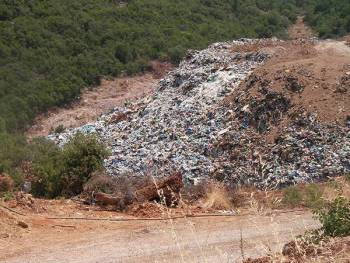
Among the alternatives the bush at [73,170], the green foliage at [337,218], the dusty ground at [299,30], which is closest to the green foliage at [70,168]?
the bush at [73,170]

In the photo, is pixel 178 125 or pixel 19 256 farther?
pixel 178 125

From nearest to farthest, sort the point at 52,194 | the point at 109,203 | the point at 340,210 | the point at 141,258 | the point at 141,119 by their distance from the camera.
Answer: the point at 340,210, the point at 141,258, the point at 109,203, the point at 52,194, the point at 141,119

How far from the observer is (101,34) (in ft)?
145

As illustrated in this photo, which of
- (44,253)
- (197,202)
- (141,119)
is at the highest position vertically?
(44,253)

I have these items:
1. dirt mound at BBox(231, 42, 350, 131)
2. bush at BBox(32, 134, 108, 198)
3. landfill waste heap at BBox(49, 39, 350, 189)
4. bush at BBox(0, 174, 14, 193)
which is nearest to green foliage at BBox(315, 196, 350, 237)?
landfill waste heap at BBox(49, 39, 350, 189)

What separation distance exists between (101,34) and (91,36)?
3.68 feet

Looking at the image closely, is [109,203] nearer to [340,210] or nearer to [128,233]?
[128,233]

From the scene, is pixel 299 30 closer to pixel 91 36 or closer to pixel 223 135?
pixel 91 36

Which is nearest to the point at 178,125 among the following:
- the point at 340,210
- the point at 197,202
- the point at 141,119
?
the point at 141,119

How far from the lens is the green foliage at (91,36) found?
36.2m

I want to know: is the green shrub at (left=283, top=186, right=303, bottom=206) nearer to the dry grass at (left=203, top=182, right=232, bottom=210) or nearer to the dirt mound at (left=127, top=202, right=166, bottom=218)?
the dry grass at (left=203, top=182, right=232, bottom=210)

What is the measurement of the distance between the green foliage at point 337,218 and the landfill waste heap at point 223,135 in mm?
5167

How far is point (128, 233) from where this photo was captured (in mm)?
9180

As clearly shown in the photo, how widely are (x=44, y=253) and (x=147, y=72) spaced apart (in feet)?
113
